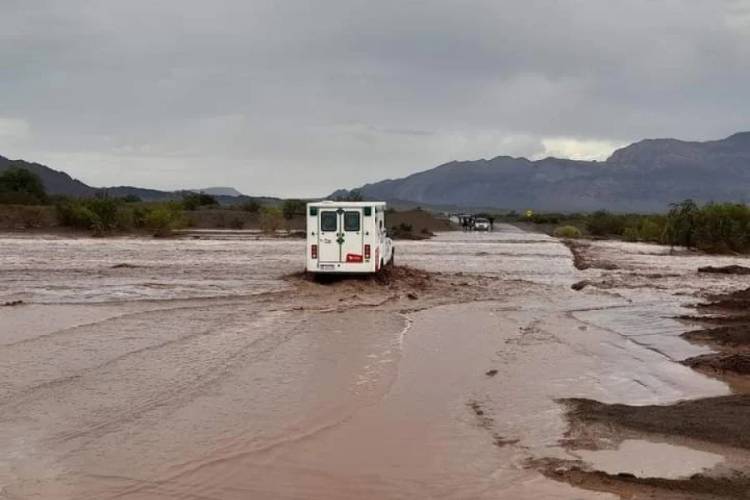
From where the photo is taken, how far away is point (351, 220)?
78.3 feet

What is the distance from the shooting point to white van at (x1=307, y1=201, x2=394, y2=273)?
23.9m

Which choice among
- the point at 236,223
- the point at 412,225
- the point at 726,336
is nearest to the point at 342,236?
the point at 726,336

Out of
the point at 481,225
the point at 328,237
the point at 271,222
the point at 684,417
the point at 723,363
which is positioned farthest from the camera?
the point at 481,225

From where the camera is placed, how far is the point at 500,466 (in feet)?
26.7

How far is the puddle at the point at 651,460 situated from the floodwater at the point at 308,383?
13 centimetres

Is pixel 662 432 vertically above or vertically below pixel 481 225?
below

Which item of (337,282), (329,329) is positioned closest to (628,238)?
(337,282)

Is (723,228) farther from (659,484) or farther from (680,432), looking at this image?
(659,484)

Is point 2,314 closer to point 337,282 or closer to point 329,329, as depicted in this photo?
point 329,329

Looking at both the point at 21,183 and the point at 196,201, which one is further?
the point at 21,183

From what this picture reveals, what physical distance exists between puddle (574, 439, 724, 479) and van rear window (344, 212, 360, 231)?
15.6 metres

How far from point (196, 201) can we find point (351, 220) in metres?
77.9

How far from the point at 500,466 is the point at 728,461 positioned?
6.76 feet

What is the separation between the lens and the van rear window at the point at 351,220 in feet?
78.2
